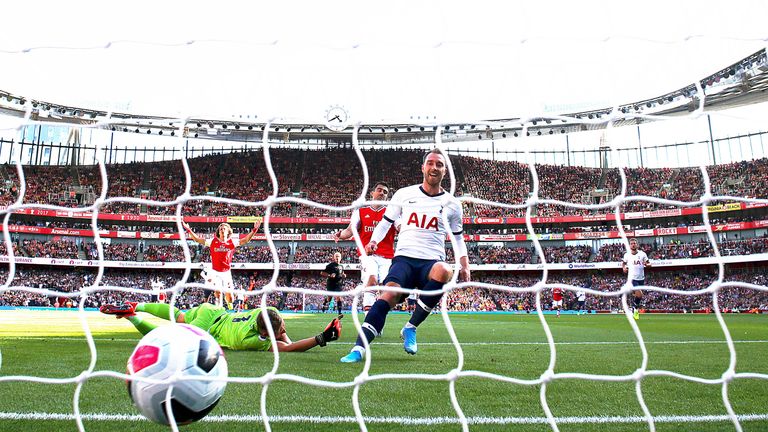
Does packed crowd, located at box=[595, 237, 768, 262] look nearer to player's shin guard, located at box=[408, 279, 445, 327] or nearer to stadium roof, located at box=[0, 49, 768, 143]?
stadium roof, located at box=[0, 49, 768, 143]

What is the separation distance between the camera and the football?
7.99ft

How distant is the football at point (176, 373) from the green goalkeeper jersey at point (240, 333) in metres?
2.79

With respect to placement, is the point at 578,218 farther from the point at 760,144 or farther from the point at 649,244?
the point at 760,144

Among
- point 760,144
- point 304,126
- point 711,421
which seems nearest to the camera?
point 711,421

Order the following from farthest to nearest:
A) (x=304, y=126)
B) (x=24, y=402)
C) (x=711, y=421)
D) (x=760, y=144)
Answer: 1. (x=760, y=144)
2. (x=304, y=126)
3. (x=24, y=402)
4. (x=711, y=421)

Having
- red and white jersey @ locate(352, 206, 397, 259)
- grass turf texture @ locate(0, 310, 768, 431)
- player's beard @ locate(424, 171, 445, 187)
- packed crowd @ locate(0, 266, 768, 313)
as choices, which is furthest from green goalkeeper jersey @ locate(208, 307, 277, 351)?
packed crowd @ locate(0, 266, 768, 313)

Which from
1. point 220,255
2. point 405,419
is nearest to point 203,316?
point 405,419

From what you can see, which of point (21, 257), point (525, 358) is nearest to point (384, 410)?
point (525, 358)

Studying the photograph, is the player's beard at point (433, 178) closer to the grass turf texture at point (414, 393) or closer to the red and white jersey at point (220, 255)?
the grass turf texture at point (414, 393)

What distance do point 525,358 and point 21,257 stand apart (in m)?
37.8

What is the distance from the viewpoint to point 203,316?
5727 mm

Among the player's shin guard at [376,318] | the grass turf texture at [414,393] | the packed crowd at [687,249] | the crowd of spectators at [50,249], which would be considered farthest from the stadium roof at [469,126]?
the player's shin guard at [376,318]

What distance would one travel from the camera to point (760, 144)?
1897 inches

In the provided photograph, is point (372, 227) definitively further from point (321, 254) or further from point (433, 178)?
point (321, 254)
